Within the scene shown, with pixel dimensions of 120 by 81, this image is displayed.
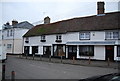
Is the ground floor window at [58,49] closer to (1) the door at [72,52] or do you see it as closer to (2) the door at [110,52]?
(1) the door at [72,52]

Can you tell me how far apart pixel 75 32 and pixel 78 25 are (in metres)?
1.78

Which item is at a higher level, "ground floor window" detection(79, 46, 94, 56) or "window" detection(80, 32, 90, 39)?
"window" detection(80, 32, 90, 39)

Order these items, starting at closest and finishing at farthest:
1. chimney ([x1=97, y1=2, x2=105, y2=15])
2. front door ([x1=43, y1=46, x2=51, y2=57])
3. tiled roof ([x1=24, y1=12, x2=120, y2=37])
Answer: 1. tiled roof ([x1=24, y1=12, x2=120, y2=37])
2. chimney ([x1=97, y1=2, x2=105, y2=15])
3. front door ([x1=43, y1=46, x2=51, y2=57])

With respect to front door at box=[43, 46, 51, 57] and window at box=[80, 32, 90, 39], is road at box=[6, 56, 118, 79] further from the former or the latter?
front door at box=[43, 46, 51, 57]

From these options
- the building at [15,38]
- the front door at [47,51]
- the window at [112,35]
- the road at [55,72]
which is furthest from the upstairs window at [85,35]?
the building at [15,38]

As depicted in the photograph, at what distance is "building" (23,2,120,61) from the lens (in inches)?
907

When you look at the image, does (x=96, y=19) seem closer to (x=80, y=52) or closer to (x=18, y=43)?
(x=80, y=52)

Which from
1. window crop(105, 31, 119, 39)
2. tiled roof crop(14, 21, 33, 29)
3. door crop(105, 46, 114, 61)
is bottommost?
door crop(105, 46, 114, 61)

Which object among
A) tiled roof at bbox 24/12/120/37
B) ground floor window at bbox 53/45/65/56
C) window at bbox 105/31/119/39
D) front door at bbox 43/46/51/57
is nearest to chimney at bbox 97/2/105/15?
tiled roof at bbox 24/12/120/37

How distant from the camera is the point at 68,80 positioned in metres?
9.33

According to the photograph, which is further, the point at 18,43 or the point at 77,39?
the point at 18,43

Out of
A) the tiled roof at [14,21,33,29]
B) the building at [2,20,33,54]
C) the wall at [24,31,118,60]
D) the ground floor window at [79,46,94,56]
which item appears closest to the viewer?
the wall at [24,31,118,60]

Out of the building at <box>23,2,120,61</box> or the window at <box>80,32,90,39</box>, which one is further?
the window at <box>80,32,90,39</box>

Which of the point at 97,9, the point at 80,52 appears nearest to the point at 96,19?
the point at 97,9
